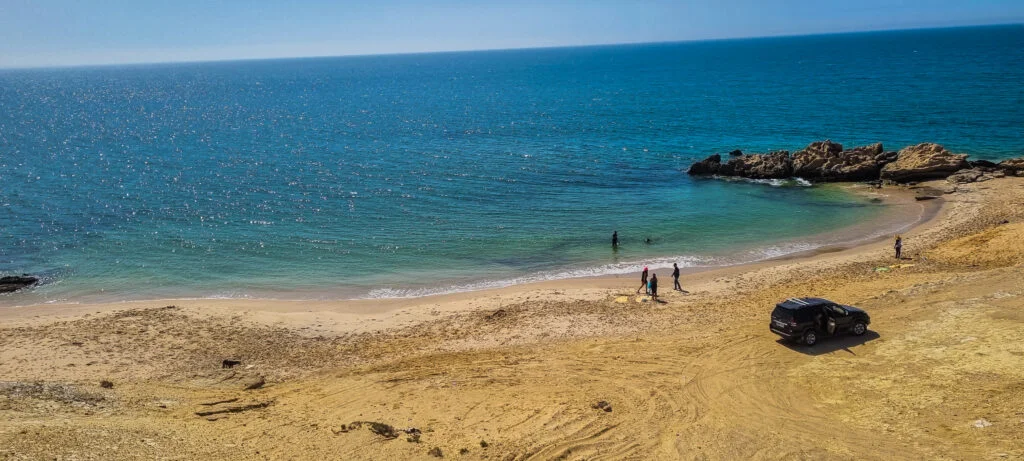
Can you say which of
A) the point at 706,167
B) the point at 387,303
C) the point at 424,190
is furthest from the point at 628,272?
the point at 706,167

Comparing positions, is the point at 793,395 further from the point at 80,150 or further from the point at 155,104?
the point at 155,104

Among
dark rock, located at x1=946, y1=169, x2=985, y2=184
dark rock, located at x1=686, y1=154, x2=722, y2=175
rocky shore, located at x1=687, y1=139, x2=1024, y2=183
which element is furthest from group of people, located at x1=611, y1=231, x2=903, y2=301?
dark rock, located at x1=686, y1=154, x2=722, y2=175

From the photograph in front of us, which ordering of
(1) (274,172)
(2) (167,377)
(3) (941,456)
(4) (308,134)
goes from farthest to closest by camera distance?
(4) (308,134) < (1) (274,172) < (2) (167,377) < (3) (941,456)

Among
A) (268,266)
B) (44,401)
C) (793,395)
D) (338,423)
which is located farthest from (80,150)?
(793,395)

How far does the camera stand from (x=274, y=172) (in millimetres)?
69812

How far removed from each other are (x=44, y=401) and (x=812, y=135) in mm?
83567

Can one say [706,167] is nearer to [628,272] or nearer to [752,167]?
[752,167]

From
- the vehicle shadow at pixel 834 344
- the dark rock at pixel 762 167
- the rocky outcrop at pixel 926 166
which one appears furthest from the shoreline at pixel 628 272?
the dark rock at pixel 762 167

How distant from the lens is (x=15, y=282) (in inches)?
1517

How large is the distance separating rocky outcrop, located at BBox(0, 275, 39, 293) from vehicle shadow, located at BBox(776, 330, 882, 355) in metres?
40.8

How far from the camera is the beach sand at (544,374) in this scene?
1812 centimetres

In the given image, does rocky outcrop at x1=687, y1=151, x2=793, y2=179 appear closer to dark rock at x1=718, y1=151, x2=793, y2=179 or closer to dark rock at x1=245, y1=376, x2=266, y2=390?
dark rock at x1=718, y1=151, x2=793, y2=179

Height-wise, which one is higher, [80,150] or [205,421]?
[80,150]

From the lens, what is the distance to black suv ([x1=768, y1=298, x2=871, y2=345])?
2461cm
